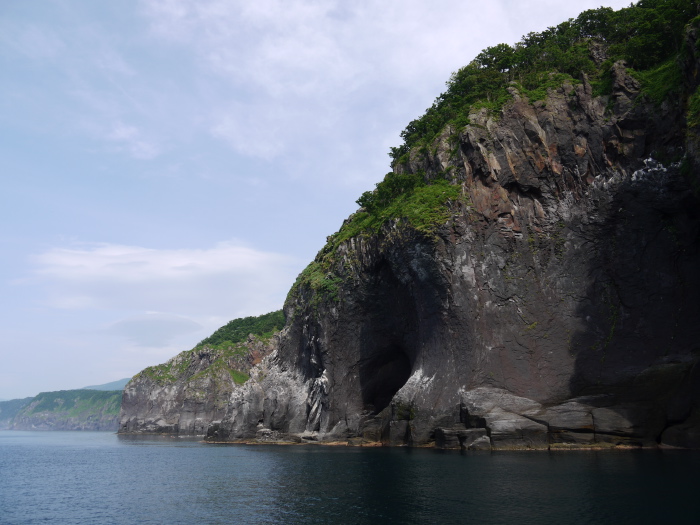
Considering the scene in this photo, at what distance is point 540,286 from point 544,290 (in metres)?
0.54

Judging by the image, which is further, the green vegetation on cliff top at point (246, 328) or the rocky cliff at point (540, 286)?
the green vegetation on cliff top at point (246, 328)

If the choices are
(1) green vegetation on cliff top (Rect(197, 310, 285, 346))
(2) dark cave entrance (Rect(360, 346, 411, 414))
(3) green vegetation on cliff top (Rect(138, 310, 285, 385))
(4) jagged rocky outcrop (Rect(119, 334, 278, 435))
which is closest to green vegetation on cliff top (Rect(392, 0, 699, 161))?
(2) dark cave entrance (Rect(360, 346, 411, 414))

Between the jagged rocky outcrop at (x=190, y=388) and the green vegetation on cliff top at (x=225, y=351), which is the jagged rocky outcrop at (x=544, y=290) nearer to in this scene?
the jagged rocky outcrop at (x=190, y=388)

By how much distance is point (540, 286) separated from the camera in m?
50.3

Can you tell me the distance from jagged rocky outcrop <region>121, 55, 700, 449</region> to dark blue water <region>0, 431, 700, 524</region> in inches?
230

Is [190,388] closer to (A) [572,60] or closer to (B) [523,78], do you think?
(B) [523,78]

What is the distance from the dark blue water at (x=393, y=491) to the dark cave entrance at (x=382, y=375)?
22142 millimetres

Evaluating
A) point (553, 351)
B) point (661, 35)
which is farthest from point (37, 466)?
point (661, 35)

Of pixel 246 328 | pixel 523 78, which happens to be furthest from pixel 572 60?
pixel 246 328

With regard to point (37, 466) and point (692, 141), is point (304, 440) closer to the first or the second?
point (37, 466)

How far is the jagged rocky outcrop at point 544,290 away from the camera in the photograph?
41938 mm

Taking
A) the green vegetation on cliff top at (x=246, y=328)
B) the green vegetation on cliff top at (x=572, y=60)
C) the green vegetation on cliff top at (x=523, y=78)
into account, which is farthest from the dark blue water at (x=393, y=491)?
the green vegetation on cliff top at (x=246, y=328)

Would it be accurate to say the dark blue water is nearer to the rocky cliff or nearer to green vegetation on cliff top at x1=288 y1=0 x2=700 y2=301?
the rocky cliff

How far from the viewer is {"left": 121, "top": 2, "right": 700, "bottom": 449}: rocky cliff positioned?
41.8 metres
